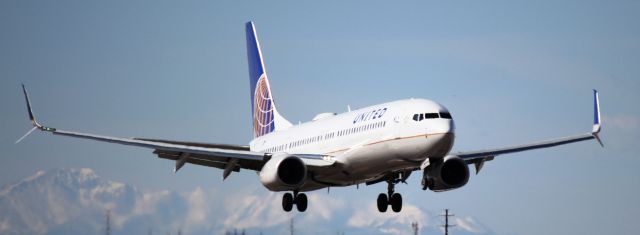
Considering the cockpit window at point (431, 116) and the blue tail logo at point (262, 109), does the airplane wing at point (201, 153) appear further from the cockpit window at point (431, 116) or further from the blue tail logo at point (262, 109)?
the blue tail logo at point (262, 109)

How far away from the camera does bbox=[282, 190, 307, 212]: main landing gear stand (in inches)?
2496

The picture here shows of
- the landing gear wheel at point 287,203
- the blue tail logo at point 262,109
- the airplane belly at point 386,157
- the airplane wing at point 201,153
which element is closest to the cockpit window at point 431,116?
the airplane belly at point 386,157

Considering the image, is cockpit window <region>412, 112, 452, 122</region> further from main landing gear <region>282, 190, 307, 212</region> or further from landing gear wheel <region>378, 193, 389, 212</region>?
main landing gear <region>282, 190, 307, 212</region>

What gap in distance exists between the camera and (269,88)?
8119cm

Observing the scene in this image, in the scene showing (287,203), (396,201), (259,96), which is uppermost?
(259,96)

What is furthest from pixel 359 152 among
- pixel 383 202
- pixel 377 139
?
pixel 383 202

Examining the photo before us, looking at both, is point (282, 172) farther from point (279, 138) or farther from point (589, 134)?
point (589, 134)

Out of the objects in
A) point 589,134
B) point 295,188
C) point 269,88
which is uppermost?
point 269,88

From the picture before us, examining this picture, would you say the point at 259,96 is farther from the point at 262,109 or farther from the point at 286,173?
the point at 286,173

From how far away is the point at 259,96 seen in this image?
81688 mm

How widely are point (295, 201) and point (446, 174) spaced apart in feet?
29.8

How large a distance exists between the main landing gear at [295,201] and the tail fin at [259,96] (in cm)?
1132

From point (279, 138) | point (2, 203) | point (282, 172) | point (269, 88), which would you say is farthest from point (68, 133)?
point (2, 203)

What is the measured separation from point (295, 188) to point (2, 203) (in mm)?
86626
